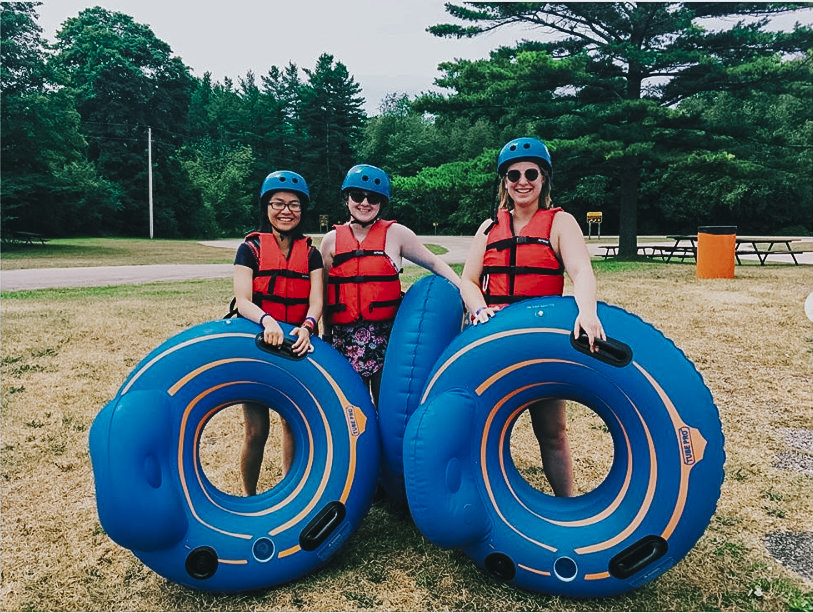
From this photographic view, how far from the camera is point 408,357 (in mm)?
2809

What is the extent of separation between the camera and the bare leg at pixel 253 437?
2.90 meters

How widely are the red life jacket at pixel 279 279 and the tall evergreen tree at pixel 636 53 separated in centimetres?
1306

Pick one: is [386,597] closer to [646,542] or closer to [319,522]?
[319,522]

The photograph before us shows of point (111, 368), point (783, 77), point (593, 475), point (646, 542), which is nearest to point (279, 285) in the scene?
point (646, 542)

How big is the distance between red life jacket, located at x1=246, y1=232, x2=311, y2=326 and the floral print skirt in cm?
27

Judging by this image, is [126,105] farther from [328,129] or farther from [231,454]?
[231,454]

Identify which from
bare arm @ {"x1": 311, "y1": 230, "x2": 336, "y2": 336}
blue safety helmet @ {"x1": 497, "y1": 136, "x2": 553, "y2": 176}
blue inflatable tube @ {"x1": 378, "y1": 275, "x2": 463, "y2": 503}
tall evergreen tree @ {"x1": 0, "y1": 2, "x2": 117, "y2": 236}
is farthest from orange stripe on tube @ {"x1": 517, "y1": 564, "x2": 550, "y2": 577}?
tall evergreen tree @ {"x1": 0, "y1": 2, "x2": 117, "y2": 236}

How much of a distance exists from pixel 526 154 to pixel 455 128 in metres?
40.3

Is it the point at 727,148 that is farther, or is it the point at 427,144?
the point at 427,144

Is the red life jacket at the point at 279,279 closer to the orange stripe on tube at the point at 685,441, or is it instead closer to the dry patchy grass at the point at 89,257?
the orange stripe on tube at the point at 685,441

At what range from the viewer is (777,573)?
2662 millimetres

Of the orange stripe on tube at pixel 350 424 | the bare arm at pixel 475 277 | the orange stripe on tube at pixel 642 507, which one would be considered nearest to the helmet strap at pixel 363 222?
the bare arm at pixel 475 277

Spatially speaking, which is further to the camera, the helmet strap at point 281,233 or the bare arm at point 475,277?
the helmet strap at point 281,233

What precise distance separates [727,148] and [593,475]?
14151 millimetres
